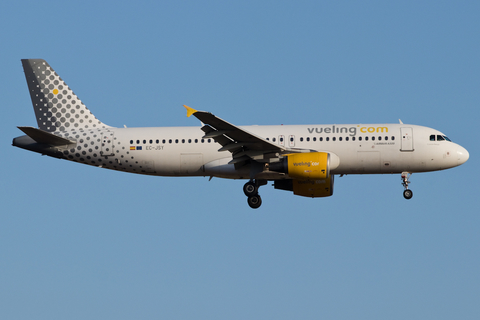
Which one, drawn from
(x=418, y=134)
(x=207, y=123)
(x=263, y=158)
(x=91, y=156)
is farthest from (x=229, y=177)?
(x=418, y=134)

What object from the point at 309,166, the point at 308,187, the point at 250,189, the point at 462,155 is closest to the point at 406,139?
the point at 462,155

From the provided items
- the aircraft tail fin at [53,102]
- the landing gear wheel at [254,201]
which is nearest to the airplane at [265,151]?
the landing gear wheel at [254,201]

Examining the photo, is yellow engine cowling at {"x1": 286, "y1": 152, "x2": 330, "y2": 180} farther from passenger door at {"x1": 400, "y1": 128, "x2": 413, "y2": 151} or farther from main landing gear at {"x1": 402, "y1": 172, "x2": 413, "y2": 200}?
main landing gear at {"x1": 402, "y1": 172, "x2": 413, "y2": 200}

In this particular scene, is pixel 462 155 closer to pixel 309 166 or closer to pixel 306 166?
pixel 309 166

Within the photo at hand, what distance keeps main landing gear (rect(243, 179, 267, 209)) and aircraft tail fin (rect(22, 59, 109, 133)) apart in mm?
9222

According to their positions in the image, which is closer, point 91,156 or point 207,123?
point 207,123

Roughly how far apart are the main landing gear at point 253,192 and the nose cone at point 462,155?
10677 mm

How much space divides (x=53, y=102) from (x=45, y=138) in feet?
12.0

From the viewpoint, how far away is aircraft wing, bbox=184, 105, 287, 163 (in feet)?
111

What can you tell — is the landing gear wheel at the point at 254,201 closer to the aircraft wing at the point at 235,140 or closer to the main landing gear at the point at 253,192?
the main landing gear at the point at 253,192

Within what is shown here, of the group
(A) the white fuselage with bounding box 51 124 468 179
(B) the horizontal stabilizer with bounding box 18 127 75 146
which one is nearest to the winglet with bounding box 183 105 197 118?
(A) the white fuselage with bounding box 51 124 468 179

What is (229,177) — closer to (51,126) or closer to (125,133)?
(125,133)

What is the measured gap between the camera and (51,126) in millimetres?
40531

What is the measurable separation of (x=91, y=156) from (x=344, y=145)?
1420 cm
